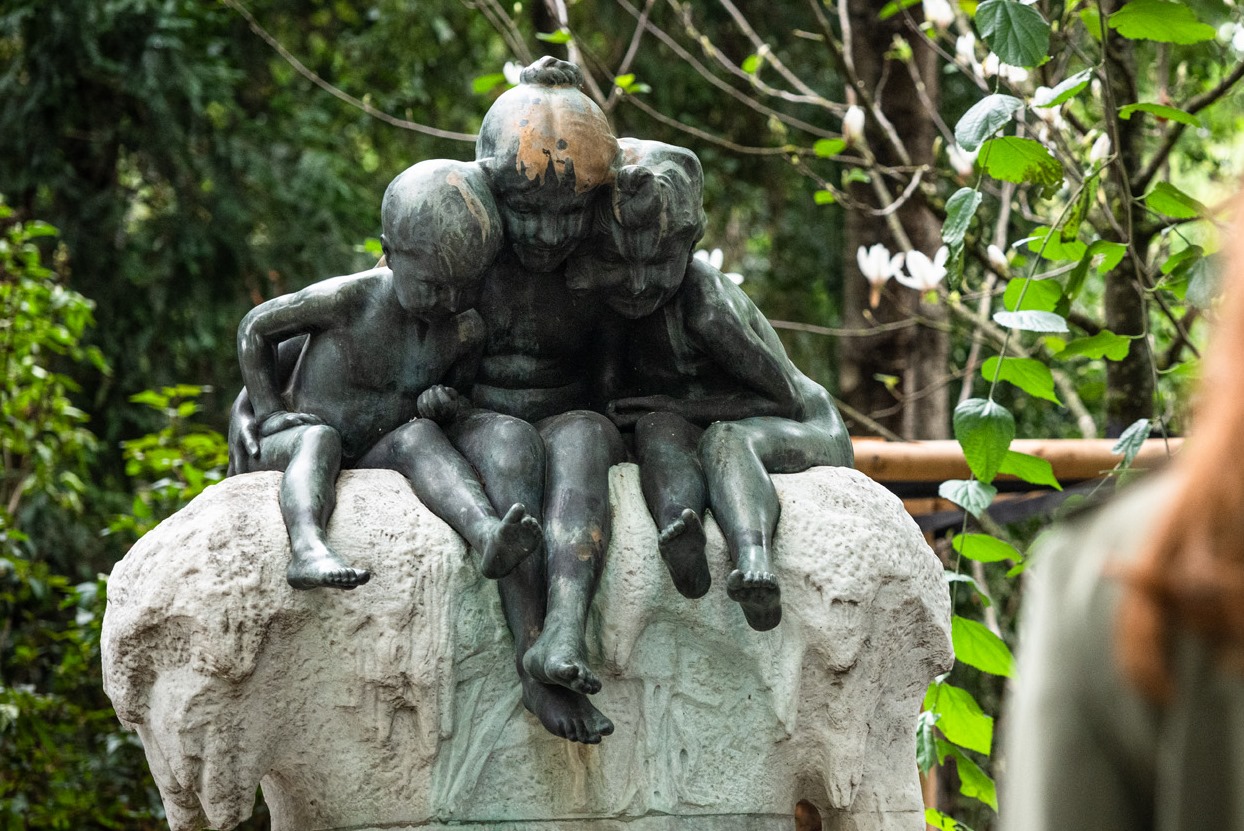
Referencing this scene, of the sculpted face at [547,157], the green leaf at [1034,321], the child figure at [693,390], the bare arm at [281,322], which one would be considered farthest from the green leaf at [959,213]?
the bare arm at [281,322]

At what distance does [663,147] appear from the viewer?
2.62 meters

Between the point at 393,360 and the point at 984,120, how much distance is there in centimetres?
110

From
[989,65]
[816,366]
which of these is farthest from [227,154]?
[989,65]

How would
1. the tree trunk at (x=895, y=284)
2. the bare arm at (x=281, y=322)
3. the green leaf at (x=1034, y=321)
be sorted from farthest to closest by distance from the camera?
1. the tree trunk at (x=895, y=284)
2. the green leaf at (x=1034, y=321)
3. the bare arm at (x=281, y=322)

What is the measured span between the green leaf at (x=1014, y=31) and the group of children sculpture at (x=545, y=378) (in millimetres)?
579

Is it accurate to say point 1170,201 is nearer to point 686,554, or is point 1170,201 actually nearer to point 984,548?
point 984,548

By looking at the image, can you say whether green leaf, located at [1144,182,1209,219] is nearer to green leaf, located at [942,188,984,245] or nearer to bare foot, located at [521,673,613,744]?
green leaf, located at [942,188,984,245]

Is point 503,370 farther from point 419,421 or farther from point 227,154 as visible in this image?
point 227,154

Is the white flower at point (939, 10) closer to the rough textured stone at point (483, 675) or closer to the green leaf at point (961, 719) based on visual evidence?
the green leaf at point (961, 719)

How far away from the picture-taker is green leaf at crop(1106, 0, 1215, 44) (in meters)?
2.71

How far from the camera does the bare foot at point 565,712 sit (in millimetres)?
2301

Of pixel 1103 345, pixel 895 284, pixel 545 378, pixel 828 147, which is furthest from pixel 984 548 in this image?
pixel 895 284

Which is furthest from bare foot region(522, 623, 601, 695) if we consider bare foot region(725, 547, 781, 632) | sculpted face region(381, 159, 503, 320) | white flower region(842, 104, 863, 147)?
white flower region(842, 104, 863, 147)

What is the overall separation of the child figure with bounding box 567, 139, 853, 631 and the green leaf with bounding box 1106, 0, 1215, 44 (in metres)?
0.80
